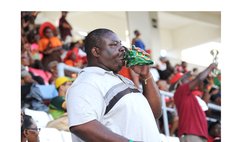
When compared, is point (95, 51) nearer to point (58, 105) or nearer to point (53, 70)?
point (58, 105)

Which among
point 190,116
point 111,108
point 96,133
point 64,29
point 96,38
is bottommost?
point 190,116

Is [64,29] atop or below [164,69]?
atop

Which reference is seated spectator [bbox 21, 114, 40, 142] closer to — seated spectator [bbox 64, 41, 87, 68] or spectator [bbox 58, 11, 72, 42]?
seated spectator [bbox 64, 41, 87, 68]

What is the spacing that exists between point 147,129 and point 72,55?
23.9 feet

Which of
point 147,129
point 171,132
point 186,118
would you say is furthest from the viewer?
point 171,132

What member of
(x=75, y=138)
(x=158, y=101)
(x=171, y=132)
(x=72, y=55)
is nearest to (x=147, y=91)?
(x=158, y=101)

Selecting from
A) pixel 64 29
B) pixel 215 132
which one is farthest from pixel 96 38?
pixel 64 29

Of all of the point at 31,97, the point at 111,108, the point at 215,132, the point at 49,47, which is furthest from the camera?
the point at 49,47

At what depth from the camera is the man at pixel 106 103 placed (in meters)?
2.55

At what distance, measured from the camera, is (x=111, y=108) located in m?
2.64

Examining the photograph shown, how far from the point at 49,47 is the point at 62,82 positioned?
272 cm

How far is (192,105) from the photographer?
257 inches

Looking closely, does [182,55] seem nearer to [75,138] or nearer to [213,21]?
[213,21]

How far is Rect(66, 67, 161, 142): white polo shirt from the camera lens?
258 centimetres
